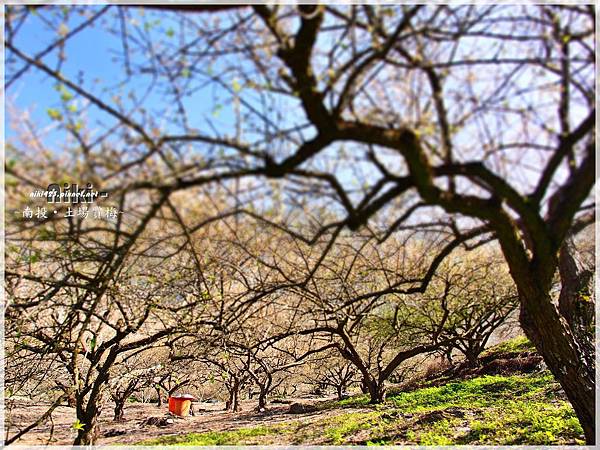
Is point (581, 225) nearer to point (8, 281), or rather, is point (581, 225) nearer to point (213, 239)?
point (213, 239)

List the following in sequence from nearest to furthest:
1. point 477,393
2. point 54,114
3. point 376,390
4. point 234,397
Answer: point 54,114 < point 477,393 < point 376,390 < point 234,397

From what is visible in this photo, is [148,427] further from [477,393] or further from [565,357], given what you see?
[565,357]

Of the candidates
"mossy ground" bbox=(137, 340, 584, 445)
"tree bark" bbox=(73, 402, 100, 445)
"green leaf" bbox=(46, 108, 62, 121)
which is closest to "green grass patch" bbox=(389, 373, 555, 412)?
"mossy ground" bbox=(137, 340, 584, 445)

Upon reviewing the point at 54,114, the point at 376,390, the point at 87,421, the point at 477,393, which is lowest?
the point at 477,393

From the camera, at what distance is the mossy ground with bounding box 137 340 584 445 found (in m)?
4.48

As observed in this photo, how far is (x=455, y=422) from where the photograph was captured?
5414 millimetres

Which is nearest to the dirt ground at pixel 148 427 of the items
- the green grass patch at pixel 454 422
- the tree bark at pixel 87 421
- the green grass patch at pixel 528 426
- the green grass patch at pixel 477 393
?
the tree bark at pixel 87 421

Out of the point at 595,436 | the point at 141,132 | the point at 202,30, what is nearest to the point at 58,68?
the point at 141,132

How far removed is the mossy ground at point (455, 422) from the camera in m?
4.48

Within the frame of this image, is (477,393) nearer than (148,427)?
Yes

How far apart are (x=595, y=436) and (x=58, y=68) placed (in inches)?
174

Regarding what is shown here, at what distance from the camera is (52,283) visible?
3.31 m

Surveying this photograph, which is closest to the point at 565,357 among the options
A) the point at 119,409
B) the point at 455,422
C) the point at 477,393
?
the point at 455,422

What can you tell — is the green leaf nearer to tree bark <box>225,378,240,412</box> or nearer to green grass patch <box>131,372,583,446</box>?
green grass patch <box>131,372,583,446</box>
